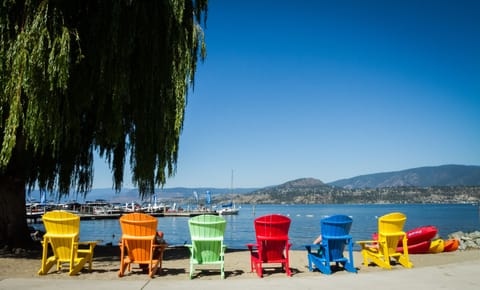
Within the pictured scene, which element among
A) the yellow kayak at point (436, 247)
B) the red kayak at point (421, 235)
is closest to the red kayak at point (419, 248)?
the red kayak at point (421, 235)

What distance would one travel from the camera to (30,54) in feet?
24.5

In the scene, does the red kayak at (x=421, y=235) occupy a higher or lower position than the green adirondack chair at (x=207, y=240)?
lower

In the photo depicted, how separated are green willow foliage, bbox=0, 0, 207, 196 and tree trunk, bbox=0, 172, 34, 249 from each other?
1.17ft

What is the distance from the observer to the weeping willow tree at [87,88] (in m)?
7.50

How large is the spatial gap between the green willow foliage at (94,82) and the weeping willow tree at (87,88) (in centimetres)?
2

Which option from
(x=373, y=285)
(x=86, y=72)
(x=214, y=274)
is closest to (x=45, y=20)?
(x=86, y=72)

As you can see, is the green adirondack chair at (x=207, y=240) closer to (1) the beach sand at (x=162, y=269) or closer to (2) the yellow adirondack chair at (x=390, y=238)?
(1) the beach sand at (x=162, y=269)

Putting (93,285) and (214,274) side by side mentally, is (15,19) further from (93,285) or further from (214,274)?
(214,274)

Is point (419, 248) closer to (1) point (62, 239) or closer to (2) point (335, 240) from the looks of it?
(2) point (335, 240)

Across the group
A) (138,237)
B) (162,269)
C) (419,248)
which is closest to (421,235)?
(419,248)

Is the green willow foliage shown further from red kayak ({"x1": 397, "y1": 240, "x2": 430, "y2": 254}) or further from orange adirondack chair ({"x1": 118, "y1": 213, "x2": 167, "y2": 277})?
red kayak ({"x1": 397, "y1": 240, "x2": 430, "y2": 254})

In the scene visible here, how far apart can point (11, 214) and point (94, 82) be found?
14.1 feet

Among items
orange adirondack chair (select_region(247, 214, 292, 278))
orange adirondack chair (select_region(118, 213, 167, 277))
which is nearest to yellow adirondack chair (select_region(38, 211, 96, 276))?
orange adirondack chair (select_region(118, 213, 167, 277))

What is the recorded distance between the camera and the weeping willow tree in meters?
7.50
